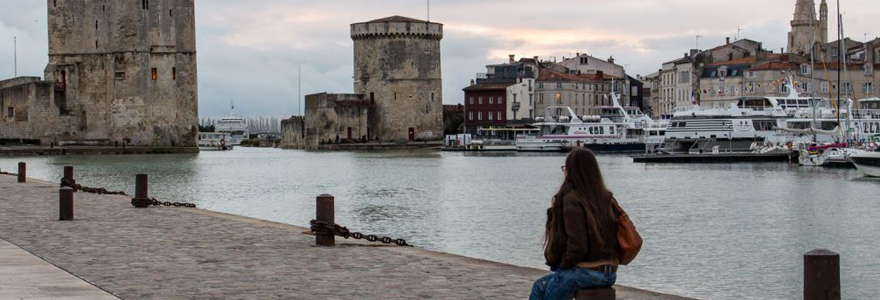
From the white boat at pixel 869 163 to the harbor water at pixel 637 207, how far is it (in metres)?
0.57

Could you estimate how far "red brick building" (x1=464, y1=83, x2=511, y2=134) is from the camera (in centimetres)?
10769

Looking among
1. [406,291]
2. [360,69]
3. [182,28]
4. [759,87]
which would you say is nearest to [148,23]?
[182,28]

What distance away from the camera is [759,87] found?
95.6m

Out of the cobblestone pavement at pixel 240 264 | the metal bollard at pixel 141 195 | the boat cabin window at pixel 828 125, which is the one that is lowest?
the cobblestone pavement at pixel 240 264

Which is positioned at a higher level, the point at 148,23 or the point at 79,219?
the point at 148,23

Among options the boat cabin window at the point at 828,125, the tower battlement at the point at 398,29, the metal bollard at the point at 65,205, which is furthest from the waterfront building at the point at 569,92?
the metal bollard at the point at 65,205

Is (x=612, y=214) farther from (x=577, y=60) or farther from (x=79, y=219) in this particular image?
(x=577, y=60)

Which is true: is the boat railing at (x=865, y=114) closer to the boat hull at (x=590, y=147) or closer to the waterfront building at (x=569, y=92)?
the boat hull at (x=590, y=147)

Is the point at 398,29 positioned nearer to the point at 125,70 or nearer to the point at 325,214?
the point at 125,70

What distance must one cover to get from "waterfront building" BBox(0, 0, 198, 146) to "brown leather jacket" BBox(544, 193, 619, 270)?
2573 inches

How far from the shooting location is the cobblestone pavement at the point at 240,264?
10.6 meters

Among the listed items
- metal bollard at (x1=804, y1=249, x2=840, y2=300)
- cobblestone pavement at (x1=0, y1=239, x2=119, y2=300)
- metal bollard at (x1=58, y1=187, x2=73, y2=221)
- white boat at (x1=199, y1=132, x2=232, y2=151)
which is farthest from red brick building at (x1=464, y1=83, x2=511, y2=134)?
metal bollard at (x1=804, y1=249, x2=840, y2=300)

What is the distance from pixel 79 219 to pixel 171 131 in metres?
55.2

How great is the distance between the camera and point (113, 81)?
72125mm
